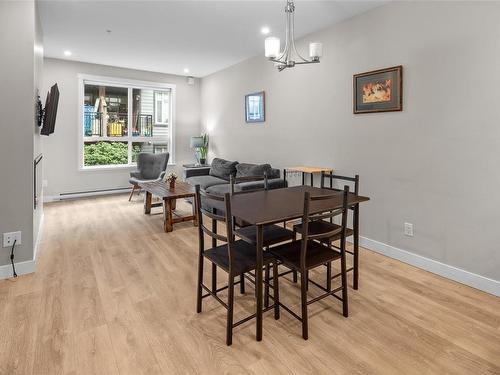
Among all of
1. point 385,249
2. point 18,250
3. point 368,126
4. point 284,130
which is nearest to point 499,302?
point 385,249

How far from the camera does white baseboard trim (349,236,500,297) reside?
2.60 meters

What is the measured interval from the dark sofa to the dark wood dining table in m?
1.68

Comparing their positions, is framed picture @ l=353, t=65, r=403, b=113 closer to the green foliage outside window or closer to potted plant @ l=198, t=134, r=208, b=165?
potted plant @ l=198, t=134, r=208, b=165

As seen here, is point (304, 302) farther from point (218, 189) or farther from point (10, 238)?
point (218, 189)

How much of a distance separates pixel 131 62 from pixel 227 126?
6.95 ft

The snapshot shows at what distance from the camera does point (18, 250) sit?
2838mm

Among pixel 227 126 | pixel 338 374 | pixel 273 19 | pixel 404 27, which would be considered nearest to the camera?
pixel 338 374

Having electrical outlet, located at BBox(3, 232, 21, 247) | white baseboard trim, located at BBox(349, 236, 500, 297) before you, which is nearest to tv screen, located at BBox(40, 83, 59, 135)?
electrical outlet, located at BBox(3, 232, 21, 247)

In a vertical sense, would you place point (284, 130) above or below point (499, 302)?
above

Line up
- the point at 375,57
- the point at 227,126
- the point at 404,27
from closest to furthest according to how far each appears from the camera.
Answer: the point at 404,27 < the point at 375,57 < the point at 227,126

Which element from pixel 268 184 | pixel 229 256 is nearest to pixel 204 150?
pixel 268 184

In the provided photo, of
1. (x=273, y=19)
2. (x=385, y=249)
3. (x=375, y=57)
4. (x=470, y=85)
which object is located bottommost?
(x=385, y=249)

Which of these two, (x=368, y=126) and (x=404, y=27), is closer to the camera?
(x=404, y=27)

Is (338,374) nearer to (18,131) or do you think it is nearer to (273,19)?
(18,131)
